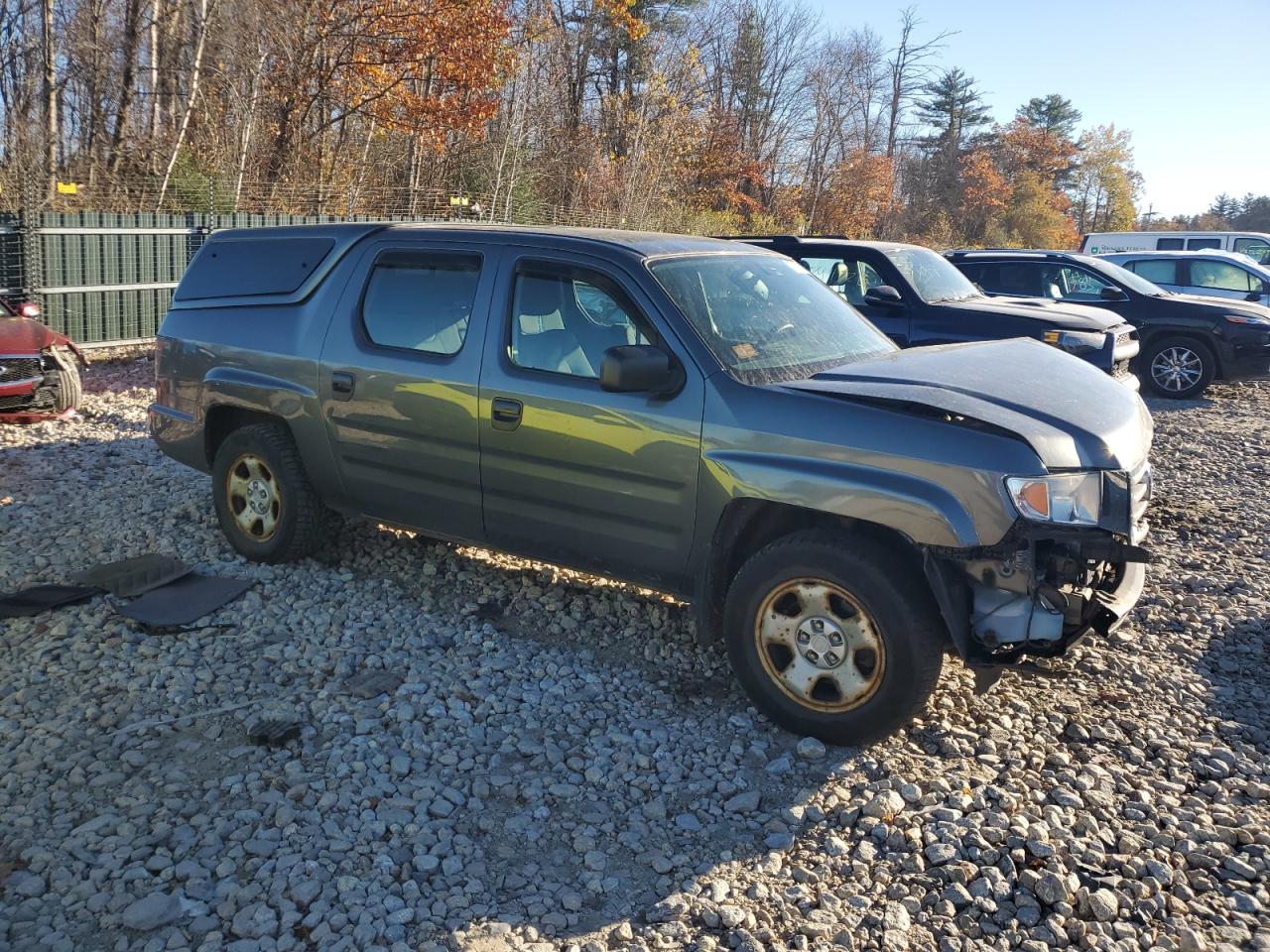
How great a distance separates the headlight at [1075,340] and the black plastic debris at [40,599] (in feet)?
27.5

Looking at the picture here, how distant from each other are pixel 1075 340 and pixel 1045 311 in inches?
21.9

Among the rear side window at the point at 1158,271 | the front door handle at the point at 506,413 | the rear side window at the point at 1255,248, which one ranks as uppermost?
the rear side window at the point at 1255,248

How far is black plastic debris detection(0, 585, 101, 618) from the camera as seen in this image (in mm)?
5332

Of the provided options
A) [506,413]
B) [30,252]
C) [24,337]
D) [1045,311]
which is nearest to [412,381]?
[506,413]

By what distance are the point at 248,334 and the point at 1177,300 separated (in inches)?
485

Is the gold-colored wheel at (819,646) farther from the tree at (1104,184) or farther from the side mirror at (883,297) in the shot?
the tree at (1104,184)

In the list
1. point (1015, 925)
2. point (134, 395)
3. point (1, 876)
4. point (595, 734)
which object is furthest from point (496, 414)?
point (134, 395)

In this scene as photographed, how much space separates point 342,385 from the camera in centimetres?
549

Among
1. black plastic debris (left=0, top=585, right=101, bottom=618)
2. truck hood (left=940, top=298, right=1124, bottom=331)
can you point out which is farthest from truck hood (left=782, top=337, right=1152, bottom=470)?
truck hood (left=940, top=298, right=1124, bottom=331)

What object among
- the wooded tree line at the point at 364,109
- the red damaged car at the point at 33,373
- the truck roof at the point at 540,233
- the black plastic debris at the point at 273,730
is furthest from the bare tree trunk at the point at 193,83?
the black plastic debris at the point at 273,730

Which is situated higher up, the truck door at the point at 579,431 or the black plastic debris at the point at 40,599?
the truck door at the point at 579,431

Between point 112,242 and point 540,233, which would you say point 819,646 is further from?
point 112,242

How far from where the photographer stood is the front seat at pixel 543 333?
483 centimetres

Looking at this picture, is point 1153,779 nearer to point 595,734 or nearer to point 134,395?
point 595,734
